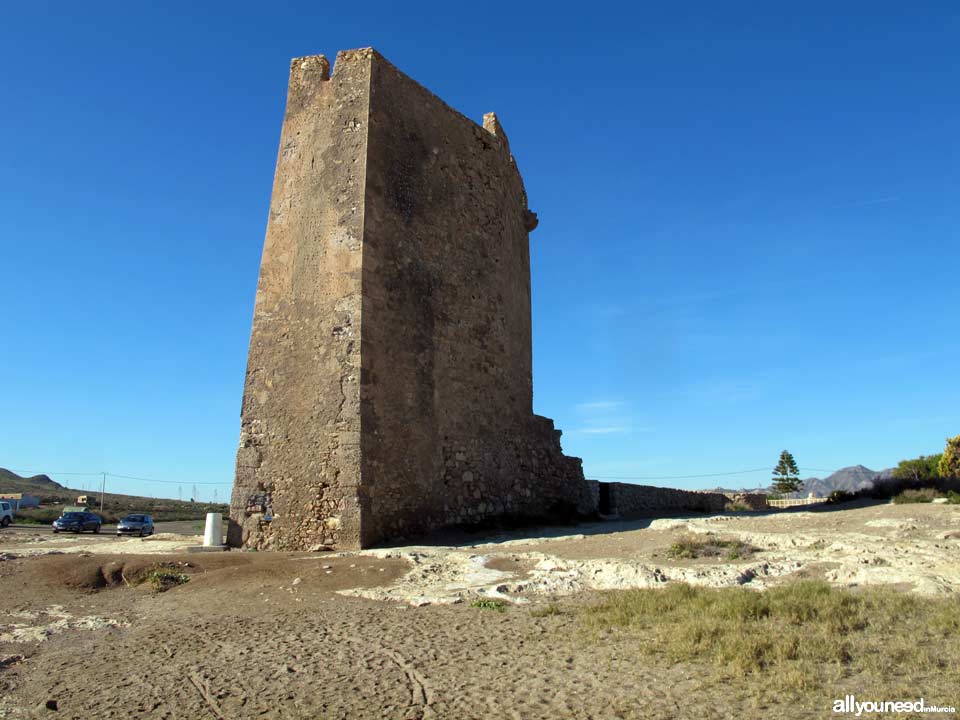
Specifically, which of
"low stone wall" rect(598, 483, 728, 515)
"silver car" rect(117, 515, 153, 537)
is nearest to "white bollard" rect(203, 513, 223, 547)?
"low stone wall" rect(598, 483, 728, 515)

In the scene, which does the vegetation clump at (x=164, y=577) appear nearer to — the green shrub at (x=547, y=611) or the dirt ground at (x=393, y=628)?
the dirt ground at (x=393, y=628)

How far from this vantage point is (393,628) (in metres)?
5.82

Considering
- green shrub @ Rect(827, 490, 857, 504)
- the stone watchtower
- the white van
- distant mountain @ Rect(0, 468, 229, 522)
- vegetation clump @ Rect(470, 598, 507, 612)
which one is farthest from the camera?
distant mountain @ Rect(0, 468, 229, 522)

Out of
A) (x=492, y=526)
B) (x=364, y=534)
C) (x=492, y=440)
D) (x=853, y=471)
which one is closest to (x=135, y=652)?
(x=364, y=534)

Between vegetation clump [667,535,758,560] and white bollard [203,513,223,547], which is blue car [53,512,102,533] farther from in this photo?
vegetation clump [667,535,758,560]

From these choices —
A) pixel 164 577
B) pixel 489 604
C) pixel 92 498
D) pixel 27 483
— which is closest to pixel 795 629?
pixel 489 604

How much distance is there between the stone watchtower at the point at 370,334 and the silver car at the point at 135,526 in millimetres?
13640

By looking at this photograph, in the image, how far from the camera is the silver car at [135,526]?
72.8 feet

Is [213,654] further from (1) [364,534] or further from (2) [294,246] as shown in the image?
(2) [294,246]

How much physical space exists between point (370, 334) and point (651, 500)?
14187 mm

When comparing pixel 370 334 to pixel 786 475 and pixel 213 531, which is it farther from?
pixel 786 475

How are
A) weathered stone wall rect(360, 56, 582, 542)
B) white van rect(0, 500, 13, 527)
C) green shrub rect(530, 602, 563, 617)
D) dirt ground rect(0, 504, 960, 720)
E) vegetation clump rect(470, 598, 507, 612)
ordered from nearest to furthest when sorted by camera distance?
dirt ground rect(0, 504, 960, 720) < green shrub rect(530, 602, 563, 617) < vegetation clump rect(470, 598, 507, 612) < weathered stone wall rect(360, 56, 582, 542) < white van rect(0, 500, 13, 527)

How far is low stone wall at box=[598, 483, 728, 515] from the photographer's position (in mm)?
19391

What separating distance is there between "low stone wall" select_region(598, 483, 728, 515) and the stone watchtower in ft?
18.5
